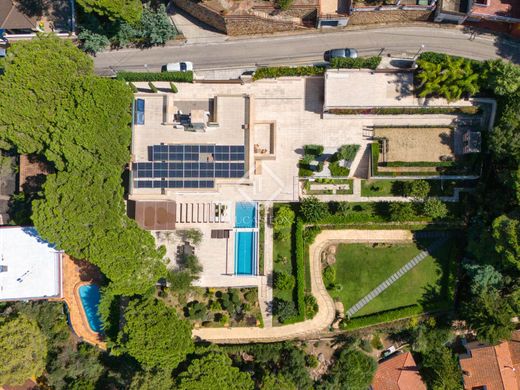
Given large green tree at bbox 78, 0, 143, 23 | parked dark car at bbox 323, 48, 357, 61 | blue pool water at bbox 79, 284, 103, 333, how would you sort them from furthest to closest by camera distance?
blue pool water at bbox 79, 284, 103, 333, parked dark car at bbox 323, 48, 357, 61, large green tree at bbox 78, 0, 143, 23

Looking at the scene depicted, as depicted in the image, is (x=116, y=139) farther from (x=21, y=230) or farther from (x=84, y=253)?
(x=21, y=230)

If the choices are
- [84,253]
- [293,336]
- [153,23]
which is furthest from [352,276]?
[153,23]

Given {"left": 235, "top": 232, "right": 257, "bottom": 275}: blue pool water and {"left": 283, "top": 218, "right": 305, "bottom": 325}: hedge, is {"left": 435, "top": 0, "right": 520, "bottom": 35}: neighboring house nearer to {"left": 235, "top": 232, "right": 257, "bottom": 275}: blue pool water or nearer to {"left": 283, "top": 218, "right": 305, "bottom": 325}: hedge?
{"left": 283, "top": 218, "right": 305, "bottom": 325}: hedge

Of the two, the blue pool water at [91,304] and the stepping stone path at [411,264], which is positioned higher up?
the stepping stone path at [411,264]

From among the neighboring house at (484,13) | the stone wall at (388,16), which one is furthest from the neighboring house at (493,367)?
the stone wall at (388,16)

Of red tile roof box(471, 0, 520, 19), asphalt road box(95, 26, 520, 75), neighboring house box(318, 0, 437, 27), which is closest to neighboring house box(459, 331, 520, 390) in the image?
asphalt road box(95, 26, 520, 75)

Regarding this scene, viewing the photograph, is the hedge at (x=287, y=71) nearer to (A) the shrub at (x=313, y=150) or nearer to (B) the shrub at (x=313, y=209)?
(A) the shrub at (x=313, y=150)
